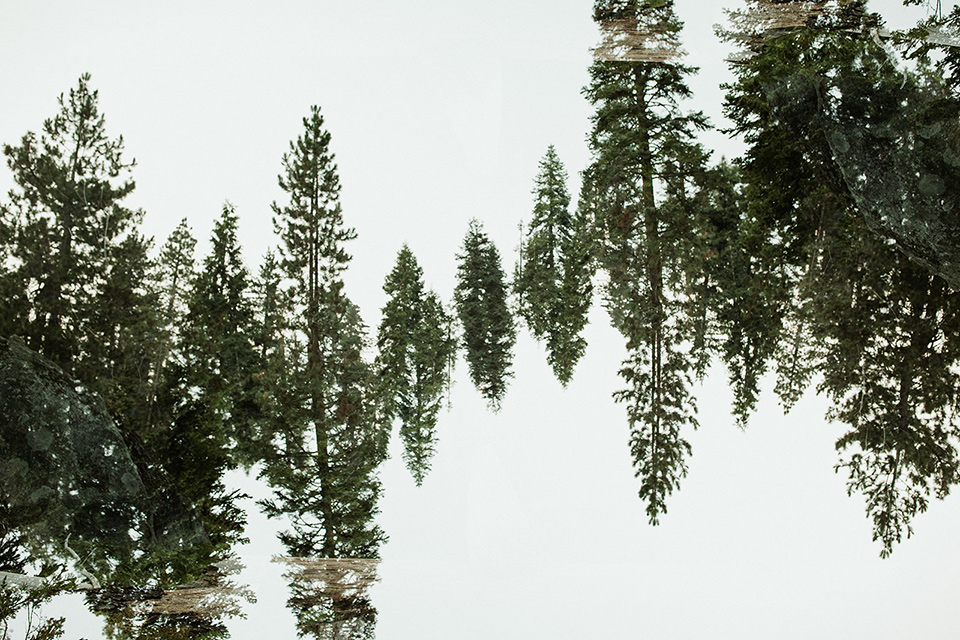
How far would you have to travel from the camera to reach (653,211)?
1022 centimetres

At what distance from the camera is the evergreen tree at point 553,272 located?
620 inches

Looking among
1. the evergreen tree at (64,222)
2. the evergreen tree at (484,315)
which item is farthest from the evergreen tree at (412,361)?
the evergreen tree at (64,222)

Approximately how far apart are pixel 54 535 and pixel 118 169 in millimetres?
7508

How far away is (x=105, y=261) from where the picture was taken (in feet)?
31.3

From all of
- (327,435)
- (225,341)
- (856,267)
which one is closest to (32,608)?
(327,435)

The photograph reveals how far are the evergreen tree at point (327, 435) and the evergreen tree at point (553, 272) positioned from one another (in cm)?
740

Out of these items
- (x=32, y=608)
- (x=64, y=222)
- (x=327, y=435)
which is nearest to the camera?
(x=32, y=608)

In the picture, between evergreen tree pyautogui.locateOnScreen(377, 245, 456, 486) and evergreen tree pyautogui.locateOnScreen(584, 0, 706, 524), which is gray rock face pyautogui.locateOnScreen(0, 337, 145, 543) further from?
evergreen tree pyautogui.locateOnScreen(584, 0, 706, 524)

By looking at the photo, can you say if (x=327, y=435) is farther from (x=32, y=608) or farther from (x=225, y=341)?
(x=32, y=608)

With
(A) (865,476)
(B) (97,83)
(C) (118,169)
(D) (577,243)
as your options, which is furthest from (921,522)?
(B) (97,83)

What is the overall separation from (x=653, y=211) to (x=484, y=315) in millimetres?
9008

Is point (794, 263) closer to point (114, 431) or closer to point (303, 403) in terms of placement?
point (303, 403)

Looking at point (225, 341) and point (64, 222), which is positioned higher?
point (64, 222)

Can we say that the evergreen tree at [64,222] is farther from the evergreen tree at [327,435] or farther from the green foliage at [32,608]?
the evergreen tree at [327,435]
